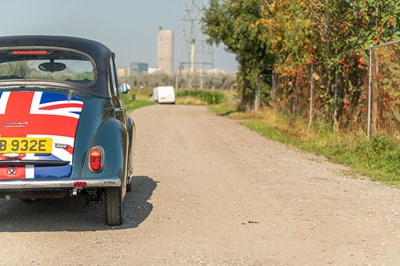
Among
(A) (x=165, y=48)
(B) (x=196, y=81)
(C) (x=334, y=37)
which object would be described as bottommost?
(B) (x=196, y=81)

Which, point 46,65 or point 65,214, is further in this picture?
point 46,65

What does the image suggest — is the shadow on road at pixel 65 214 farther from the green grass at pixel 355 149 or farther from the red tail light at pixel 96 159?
the green grass at pixel 355 149

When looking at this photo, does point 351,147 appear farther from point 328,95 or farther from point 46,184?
point 46,184

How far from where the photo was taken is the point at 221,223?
728cm

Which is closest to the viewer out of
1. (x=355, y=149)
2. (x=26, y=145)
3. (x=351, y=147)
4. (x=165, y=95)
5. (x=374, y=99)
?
(x=26, y=145)

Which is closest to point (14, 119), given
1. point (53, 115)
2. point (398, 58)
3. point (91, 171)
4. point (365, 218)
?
point (53, 115)

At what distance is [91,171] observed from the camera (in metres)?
6.59

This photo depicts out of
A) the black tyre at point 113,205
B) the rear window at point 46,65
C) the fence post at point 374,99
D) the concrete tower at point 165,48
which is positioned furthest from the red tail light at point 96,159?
the concrete tower at point 165,48

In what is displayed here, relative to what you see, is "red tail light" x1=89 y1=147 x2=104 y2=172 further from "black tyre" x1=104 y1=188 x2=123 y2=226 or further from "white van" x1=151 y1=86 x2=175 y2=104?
"white van" x1=151 y1=86 x2=175 y2=104

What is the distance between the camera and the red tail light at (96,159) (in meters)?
6.62

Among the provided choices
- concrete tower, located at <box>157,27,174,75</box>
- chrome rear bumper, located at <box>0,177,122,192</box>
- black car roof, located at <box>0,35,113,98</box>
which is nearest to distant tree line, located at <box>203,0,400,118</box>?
black car roof, located at <box>0,35,113,98</box>

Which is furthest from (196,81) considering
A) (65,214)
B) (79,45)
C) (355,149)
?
(65,214)

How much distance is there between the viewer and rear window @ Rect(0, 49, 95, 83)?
25.5 ft

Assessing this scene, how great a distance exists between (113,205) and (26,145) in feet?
3.45
